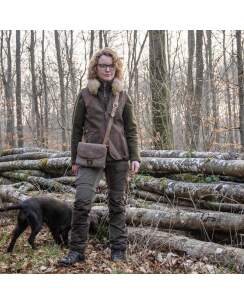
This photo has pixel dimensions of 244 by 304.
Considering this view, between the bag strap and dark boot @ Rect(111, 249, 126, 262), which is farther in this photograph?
dark boot @ Rect(111, 249, 126, 262)

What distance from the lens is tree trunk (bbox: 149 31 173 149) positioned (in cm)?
841

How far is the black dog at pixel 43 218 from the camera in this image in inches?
207

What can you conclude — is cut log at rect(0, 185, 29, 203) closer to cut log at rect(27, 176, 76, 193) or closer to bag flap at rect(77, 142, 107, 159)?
cut log at rect(27, 176, 76, 193)

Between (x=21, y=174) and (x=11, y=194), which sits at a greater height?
(x=21, y=174)

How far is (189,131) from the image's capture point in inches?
337

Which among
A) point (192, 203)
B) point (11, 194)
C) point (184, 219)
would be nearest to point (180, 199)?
point (192, 203)

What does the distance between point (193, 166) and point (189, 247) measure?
1555 millimetres

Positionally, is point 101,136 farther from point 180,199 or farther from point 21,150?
point 21,150

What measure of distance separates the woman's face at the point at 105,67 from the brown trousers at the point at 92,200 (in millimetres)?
897

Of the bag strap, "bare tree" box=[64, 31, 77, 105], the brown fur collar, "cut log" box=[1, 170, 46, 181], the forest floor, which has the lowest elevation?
the forest floor

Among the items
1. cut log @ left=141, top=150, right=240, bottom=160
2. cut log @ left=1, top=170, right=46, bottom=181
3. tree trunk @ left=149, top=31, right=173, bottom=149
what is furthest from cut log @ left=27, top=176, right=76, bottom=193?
tree trunk @ left=149, top=31, right=173, bottom=149

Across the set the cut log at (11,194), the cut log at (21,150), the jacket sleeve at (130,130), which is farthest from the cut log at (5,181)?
the jacket sleeve at (130,130)

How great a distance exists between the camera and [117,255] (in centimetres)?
496

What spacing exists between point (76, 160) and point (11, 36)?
3614mm
